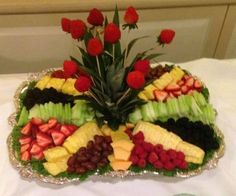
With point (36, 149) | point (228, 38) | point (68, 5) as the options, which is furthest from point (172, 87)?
point (228, 38)

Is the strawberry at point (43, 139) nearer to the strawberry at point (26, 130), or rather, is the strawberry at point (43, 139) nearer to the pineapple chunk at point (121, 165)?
the strawberry at point (26, 130)

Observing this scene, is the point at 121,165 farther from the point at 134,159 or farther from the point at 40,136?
the point at 40,136

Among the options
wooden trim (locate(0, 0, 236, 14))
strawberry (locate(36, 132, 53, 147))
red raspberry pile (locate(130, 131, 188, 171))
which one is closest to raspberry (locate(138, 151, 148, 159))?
red raspberry pile (locate(130, 131, 188, 171))

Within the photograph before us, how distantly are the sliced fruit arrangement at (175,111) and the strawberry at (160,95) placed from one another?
2 cm

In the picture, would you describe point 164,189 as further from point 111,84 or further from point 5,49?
point 5,49

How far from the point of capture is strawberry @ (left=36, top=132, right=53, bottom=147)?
0.91 metres

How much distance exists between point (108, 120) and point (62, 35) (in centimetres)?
62

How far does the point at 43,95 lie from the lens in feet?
3.32

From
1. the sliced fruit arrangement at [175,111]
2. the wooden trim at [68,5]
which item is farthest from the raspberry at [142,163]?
the wooden trim at [68,5]

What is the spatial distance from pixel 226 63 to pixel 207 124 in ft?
1.03

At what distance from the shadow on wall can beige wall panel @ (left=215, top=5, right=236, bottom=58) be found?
0.71 meters

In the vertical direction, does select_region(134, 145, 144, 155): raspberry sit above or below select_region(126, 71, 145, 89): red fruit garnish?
below

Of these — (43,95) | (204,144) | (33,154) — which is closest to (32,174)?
(33,154)

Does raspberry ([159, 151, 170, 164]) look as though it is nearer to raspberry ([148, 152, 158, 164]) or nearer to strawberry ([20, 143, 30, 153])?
raspberry ([148, 152, 158, 164])
